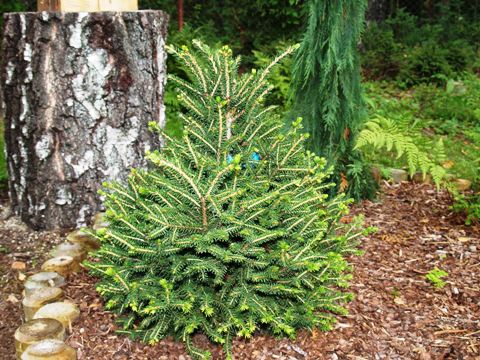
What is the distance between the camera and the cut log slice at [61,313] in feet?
8.54

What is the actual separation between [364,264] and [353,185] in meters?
0.89

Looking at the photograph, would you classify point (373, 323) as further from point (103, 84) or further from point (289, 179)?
point (103, 84)

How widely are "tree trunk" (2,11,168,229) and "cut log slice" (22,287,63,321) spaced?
35.1 inches

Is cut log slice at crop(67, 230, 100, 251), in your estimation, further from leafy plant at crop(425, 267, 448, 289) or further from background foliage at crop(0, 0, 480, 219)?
leafy plant at crop(425, 267, 448, 289)

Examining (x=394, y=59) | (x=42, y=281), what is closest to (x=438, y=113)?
(x=394, y=59)

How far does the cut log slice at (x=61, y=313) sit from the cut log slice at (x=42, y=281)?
18cm

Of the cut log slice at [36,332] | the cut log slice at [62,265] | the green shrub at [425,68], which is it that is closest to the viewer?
the cut log slice at [36,332]

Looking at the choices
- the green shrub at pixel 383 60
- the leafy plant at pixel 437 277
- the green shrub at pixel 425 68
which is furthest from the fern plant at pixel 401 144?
the green shrub at pixel 383 60

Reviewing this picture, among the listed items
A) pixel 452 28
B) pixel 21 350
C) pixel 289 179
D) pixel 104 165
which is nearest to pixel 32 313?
pixel 21 350

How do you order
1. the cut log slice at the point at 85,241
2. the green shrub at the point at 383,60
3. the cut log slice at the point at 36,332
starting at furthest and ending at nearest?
the green shrub at the point at 383,60
the cut log slice at the point at 85,241
the cut log slice at the point at 36,332

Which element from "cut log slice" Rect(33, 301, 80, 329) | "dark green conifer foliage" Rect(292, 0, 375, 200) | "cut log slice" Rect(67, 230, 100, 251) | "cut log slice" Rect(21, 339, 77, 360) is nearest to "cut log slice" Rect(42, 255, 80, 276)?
"cut log slice" Rect(67, 230, 100, 251)

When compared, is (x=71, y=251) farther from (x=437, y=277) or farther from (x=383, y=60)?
(x=383, y=60)

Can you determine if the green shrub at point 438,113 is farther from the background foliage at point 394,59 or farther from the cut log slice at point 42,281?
the cut log slice at point 42,281

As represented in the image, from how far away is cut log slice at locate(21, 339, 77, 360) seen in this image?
2291 mm
